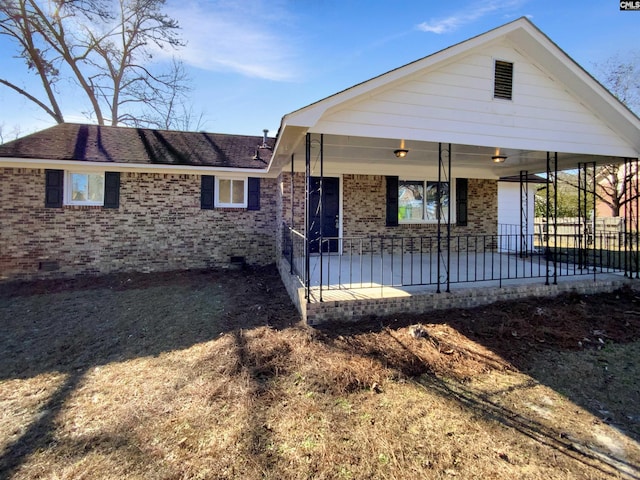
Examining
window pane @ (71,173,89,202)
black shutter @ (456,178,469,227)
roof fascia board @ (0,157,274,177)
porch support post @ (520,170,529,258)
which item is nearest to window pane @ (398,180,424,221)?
black shutter @ (456,178,469,227)

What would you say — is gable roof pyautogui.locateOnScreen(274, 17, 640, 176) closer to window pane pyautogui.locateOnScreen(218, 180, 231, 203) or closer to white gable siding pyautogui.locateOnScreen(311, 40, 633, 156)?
white gable siding pyautogui.locateOnScreen(311, 40, 633, 156)

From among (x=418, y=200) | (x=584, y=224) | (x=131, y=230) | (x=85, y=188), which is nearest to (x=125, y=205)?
(x=131, y=230)

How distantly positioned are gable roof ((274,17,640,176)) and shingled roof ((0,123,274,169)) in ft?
15.1

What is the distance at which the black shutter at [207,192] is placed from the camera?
9.92 meters

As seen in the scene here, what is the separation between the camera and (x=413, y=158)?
790cm

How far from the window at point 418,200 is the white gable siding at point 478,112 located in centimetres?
414

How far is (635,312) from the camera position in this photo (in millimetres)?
5641

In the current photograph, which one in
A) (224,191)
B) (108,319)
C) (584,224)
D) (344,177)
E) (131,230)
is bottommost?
(108,319)

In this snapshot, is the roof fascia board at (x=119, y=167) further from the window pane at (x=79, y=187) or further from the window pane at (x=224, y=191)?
the window pane at (x=224, y=191)

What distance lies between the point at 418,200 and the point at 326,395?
8.28 meters

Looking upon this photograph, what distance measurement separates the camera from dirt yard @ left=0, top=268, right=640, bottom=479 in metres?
2.41

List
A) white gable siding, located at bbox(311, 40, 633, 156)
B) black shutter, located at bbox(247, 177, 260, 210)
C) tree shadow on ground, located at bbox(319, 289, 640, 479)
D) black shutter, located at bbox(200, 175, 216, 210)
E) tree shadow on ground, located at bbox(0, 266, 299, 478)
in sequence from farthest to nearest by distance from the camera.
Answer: black shutter, located at bbox(247, 177, 260, 210) → black shutter, located at bbox(200, 175, 216, 210) → white gable siding, located at bbox(311, 40, 633, 156) → tree shadow on ground, located at bbox(0, 266, 299, 478) → tree shadow on ground, located at bbox(319, 289, 640, 479)

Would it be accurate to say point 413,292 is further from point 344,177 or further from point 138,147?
point 138,147

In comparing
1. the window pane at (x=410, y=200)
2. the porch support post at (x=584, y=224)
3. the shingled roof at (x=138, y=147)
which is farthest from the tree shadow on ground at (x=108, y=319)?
the porch support post at (x=584, y=224)
